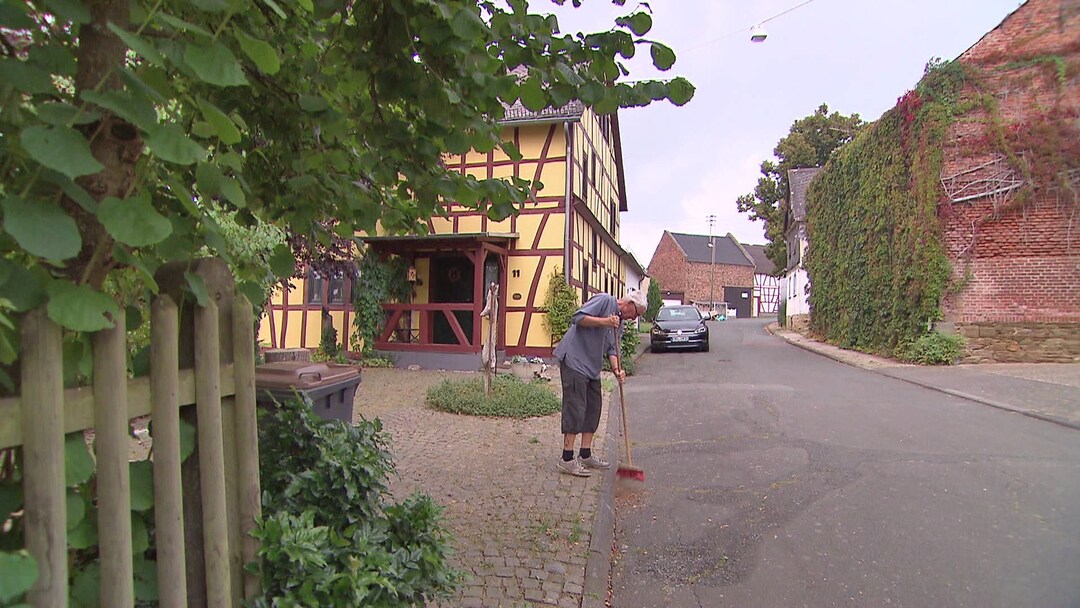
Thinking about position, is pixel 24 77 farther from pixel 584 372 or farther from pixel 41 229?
pixel 584 372

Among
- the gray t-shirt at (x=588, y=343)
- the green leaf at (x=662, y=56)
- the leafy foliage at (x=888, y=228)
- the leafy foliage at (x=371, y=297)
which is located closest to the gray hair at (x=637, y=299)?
the gray t-shirt at (x=588, y=343)

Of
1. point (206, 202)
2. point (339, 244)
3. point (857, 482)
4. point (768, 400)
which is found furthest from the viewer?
point (339, 244)

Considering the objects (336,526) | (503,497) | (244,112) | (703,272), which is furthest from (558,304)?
(703,272)

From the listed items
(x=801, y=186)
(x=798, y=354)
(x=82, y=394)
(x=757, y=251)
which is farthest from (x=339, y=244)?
(x=757, y=251)

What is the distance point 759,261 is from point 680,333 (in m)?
56.8

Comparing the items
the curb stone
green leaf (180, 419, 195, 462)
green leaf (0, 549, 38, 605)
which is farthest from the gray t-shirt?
the curb stone

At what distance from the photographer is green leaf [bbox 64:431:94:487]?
128 centimetres

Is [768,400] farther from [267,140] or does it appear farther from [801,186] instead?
[801,186]

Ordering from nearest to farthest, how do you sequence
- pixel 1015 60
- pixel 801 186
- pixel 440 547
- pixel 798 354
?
pixel 440 547, pixel 1015 60, pixel 798 354, pixel 801 186

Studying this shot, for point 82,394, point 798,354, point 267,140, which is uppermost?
point 267,140

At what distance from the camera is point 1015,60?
11883 mm

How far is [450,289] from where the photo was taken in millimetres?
14633

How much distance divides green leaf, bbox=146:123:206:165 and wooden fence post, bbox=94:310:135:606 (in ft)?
1.57

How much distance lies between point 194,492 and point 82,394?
0.50 m
